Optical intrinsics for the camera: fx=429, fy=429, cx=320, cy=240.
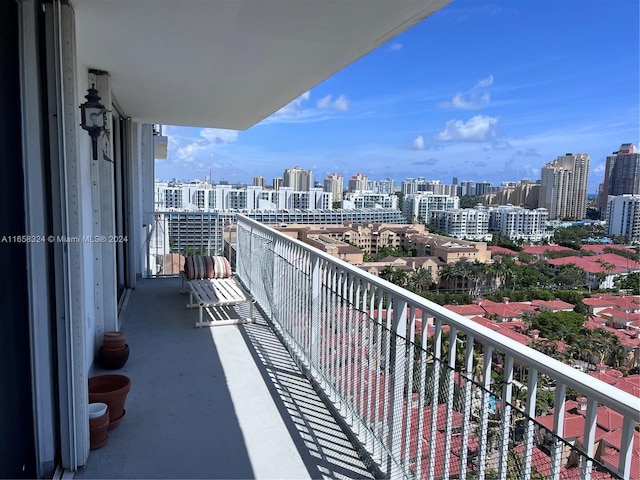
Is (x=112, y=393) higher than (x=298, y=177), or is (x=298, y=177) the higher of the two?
(x=298, y=177)

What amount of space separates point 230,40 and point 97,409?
7.52 feet

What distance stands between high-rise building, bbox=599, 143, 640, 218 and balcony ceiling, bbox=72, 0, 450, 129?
27.3 feet

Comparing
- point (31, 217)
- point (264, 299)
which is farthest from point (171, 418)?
point (264, 299)

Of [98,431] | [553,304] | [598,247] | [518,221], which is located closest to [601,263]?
[598,247]

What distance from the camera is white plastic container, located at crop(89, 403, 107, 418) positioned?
2.33 meters

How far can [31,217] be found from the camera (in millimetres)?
1881

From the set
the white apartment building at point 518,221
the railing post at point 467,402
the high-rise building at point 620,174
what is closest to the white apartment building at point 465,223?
the white apartment building at point 518,221

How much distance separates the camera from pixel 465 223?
1933cm

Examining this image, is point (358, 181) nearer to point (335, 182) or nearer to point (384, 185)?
point (384, 185)

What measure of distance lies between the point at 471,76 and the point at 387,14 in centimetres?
7670

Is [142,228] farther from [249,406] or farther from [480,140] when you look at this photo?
[480,140]

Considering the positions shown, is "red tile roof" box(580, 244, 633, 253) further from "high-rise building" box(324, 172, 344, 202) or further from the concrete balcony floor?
"high-rise building" box(324, 172, 344, 202)

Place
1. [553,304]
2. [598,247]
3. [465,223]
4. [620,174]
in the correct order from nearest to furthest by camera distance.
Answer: [553,304] → [598,247] → [620,174] → [465,223]

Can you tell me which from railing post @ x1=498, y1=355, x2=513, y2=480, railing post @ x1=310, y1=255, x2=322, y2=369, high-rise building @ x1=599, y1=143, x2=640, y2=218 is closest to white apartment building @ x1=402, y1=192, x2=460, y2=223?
high-rise building @ x1=599, y1=143, x2=640, y2=218
